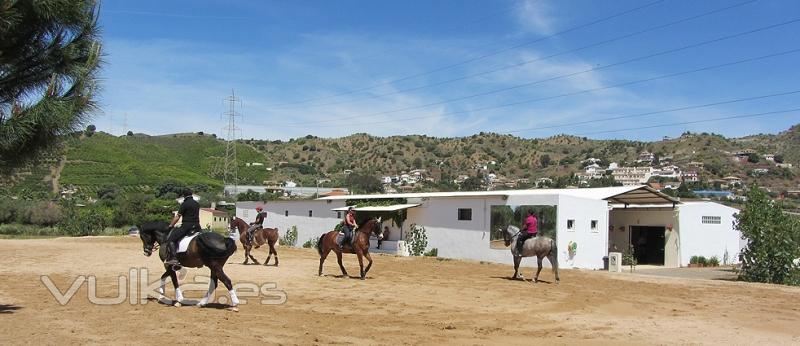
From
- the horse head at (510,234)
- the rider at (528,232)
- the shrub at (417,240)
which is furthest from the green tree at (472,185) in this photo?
the rider at (528,232)

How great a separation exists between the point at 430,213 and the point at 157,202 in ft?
115

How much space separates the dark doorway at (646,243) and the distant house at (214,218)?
35.7 metres

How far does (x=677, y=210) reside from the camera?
27156 mm

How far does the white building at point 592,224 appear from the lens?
24125 mm

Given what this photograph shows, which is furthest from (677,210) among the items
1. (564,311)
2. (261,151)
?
(261,151)

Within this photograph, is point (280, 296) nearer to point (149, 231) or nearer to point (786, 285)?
point (149, 231)

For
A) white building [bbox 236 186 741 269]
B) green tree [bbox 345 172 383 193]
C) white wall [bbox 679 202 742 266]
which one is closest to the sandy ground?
white building [bbox 236 186 741 269]

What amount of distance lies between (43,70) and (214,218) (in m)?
49.3

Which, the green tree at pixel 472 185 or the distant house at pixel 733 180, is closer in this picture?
the distant house at pixel 733 180

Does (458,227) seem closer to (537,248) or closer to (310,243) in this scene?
(537,248)

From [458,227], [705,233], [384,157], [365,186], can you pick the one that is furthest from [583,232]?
[384,157]

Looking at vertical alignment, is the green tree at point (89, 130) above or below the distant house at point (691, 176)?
below

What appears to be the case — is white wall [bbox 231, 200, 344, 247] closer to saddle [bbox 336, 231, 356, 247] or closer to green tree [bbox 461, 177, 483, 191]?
saddle [bbox 336, 231, 356, 247]

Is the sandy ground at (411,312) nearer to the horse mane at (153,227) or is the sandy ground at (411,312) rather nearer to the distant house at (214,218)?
the horse mane at (153,227)
